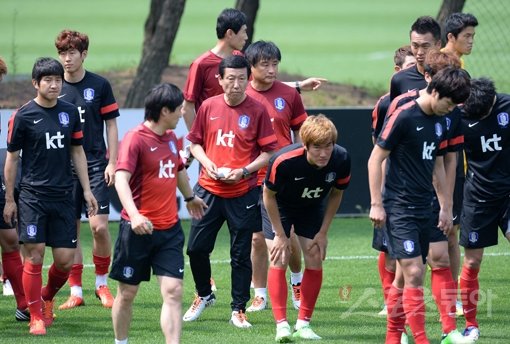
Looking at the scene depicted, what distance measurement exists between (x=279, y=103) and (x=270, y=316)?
Answer: 180 centimetres

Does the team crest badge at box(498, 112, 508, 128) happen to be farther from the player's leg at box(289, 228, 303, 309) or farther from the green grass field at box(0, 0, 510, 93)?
the green grass field at box(0, 0, 510, 93)

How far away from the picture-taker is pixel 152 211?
7.81m

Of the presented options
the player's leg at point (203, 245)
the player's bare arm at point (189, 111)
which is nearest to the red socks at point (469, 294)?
the player's leg at point (203, 245)

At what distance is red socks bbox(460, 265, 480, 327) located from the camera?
8750 mm

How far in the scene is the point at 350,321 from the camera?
935cm

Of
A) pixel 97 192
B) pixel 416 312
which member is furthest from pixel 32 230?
pixel 416 312

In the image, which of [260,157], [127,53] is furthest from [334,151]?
[127,53]

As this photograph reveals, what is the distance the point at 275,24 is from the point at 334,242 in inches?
1688

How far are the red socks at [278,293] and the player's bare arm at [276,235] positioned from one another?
0.10 metres

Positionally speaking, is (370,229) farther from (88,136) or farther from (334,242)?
(88,136)

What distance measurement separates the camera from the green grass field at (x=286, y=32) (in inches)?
1411

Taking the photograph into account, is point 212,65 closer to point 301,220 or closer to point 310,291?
point 301,220

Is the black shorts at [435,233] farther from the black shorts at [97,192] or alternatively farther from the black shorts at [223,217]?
the black shorts at [97,192]

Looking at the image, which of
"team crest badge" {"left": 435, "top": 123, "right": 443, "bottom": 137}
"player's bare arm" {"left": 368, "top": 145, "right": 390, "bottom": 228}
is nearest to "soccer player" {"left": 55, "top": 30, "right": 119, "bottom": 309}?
"player's bare arm" {"left": 368, "top": 145, "right": 390, "bottom": 228}
